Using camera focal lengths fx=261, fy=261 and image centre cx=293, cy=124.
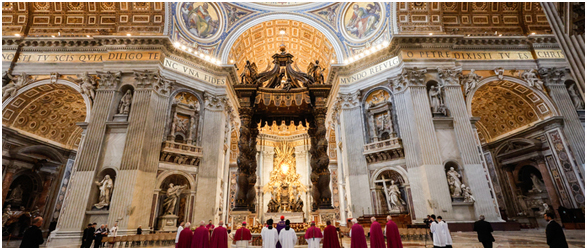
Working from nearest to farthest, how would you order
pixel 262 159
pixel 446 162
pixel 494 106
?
pixel 446 162 < pixel 494 106 < pixel 262 159

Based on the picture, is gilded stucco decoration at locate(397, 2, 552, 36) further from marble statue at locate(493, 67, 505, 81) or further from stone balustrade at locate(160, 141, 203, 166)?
stone balustrade at locate(160, 141, 203, 166)

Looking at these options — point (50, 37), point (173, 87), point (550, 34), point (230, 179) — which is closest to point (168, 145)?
point (173, 87)

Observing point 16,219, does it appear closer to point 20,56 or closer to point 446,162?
point 20,56

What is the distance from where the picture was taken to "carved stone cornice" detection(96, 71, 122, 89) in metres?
11.0

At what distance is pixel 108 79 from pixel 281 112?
782 centimetres

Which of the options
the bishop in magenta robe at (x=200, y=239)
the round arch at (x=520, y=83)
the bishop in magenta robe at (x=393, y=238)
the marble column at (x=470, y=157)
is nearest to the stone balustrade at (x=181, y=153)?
the bishop in magenta robe at (x=200, y=239)

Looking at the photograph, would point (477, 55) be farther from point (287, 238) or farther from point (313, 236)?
point (287, 238)

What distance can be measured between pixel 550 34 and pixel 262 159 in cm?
1866

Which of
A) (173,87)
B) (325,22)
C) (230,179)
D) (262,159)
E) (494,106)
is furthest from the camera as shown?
(262,159)

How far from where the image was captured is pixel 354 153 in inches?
482

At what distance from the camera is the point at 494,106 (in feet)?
43.9

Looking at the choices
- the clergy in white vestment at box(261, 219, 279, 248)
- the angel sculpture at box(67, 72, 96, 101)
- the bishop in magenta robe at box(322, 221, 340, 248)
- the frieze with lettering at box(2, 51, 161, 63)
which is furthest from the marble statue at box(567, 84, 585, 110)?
the angel sculpture at box(67, 72, 96, 101)

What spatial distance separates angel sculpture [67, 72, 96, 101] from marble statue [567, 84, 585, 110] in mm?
20313

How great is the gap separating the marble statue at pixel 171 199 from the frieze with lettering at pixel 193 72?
209 inches
